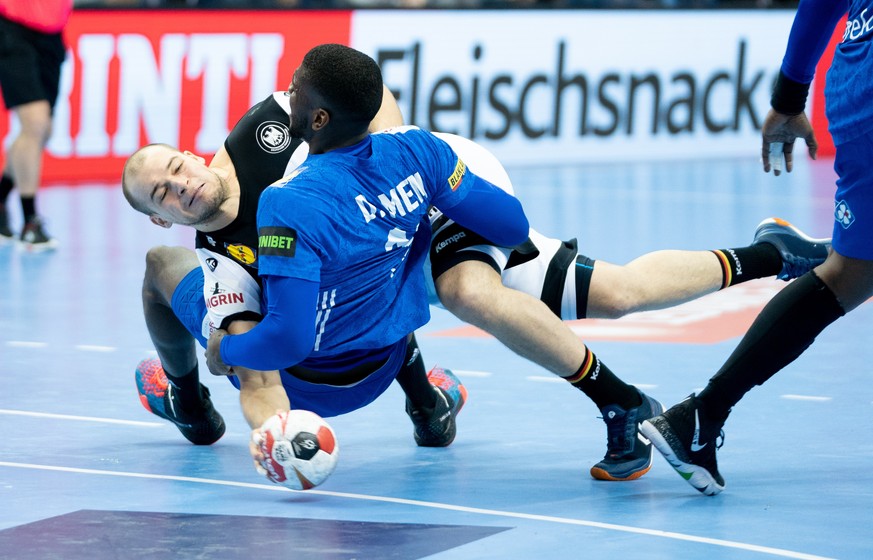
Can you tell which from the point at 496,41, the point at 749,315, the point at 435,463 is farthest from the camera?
the point at 496,41

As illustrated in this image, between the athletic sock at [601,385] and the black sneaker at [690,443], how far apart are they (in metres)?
0.29

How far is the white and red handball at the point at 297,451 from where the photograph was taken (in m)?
3.71

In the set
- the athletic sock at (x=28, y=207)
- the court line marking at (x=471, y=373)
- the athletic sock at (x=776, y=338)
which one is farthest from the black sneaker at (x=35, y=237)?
the athletic sock at (x=776, y=338)

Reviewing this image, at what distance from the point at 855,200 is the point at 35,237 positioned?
20.2 ft

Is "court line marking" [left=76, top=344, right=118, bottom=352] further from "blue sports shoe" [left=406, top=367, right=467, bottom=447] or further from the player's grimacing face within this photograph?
the player's grimacing face

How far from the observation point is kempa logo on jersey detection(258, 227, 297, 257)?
3.66 metres

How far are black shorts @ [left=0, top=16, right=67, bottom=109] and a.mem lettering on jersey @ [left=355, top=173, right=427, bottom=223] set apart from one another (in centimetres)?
563

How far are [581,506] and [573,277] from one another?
845 mm

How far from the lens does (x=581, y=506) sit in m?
3.83

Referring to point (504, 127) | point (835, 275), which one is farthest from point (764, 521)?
point (504, 127)

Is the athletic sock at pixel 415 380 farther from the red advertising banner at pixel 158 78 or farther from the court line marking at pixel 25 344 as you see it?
the red advertising banner at pixel 158 78

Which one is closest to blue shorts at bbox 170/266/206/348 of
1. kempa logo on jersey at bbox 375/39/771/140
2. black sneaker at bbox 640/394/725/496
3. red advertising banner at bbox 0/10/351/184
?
black sneaker at bbox 640/394/725/496

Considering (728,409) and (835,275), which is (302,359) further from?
(835,275)

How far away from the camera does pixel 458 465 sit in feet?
14.2
